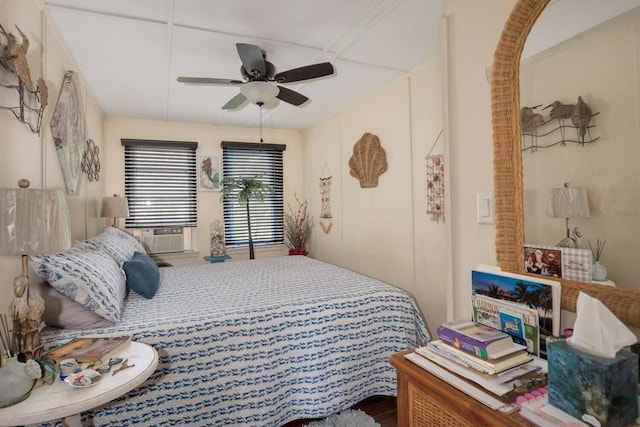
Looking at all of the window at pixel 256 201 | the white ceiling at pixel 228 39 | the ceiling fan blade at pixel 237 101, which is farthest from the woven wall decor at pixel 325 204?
the ceiling fan blade at pixel 237 101

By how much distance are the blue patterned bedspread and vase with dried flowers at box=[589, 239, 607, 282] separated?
4.16 feet

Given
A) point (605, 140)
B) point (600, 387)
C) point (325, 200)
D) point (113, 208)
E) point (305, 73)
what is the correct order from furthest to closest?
point (325, 200)
point (113, 208)
point (305, 73)
point (605, 140)
point (600, 387)

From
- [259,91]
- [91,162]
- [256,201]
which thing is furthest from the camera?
[256,201]

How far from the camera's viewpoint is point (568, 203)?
1046mm

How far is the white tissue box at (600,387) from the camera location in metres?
0.69

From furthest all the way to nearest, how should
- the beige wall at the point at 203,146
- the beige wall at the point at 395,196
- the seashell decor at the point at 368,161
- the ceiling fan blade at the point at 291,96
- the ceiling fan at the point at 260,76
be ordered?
the beige wall at the point at 203,146
the seashell decor at the point at 368,161
the beige wall at the point at 395,196
the ceiling fan blade at the point at 291,96
the ceiling fan at the point at 260,76

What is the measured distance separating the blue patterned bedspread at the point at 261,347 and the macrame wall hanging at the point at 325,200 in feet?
6.42

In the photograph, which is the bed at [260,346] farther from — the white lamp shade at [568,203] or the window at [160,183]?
the window at [160,183]

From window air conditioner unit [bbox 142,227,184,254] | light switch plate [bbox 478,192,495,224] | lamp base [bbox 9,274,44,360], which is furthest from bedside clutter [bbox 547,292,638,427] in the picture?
window air conditioner unit [bbox 142,227,184,254]

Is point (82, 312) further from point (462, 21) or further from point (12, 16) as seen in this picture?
point (462, 21)

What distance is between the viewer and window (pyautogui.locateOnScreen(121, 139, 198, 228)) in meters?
4.10

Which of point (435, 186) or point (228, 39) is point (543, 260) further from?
point (228, 39)

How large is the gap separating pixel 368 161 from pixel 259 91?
1.49 m

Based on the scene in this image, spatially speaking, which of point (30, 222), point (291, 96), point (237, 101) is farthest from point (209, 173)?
point (30, 222)
